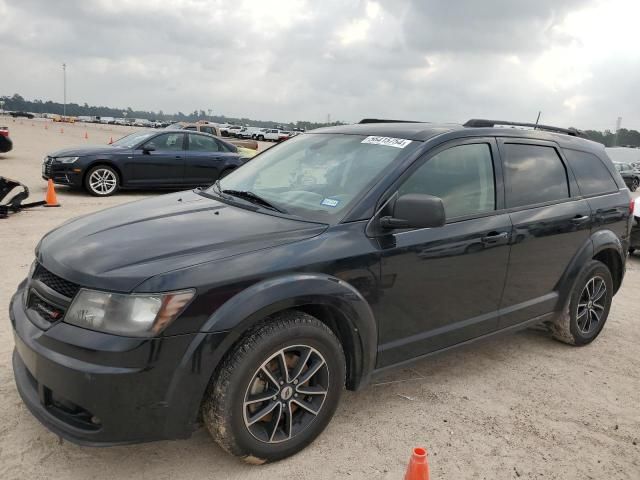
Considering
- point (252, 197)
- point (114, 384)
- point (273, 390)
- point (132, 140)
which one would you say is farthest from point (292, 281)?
point (132, 140)

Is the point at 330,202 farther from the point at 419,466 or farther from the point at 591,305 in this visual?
the point at 591,305

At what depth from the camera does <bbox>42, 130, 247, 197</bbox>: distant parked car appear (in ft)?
34.6

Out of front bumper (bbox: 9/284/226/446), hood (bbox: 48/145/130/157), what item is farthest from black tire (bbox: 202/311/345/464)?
hood (bbox: 48/145/130/157)

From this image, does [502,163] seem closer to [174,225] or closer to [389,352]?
[389,352]

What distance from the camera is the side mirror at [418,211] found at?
2812 millimetres

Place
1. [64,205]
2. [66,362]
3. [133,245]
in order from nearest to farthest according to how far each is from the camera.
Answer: [66,362]
[133,245]
[64,205]

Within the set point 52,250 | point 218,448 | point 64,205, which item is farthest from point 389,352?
point 64,205

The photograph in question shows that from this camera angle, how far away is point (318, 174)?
347 centimetres

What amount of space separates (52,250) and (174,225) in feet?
2.10

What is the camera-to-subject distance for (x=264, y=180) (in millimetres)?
3748

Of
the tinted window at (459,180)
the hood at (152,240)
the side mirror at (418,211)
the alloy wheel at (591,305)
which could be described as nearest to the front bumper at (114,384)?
the hood at (152,240)

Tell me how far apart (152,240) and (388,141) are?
5.37 feet

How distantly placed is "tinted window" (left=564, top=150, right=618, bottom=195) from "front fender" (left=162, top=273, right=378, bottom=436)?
2.55m

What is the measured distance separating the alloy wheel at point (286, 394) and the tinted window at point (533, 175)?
1.90m
